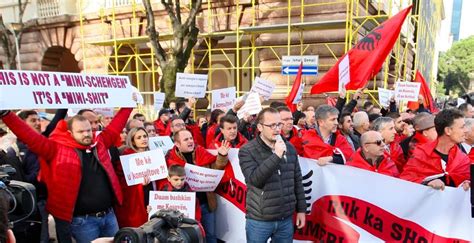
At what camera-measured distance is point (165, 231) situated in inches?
70.6

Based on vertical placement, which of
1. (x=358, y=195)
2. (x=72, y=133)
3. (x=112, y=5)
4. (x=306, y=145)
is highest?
(x=112, y=5)

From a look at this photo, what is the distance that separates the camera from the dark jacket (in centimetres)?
295

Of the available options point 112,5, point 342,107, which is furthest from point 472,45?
point 342,107

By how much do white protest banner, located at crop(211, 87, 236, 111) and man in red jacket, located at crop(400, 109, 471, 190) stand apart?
3.62 meters

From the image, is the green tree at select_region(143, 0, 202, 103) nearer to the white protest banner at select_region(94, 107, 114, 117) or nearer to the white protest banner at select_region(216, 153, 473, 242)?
the white protest banner at select_region(94, 107, 114, 117)

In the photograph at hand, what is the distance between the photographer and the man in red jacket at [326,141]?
3.83 m

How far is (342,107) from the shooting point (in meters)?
4.86

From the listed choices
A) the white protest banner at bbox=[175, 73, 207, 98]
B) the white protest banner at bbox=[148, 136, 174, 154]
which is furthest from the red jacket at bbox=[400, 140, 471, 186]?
the white protest banner at bbox=[175, 73, 207, 98]

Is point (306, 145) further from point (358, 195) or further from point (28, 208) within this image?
point (28, 208)

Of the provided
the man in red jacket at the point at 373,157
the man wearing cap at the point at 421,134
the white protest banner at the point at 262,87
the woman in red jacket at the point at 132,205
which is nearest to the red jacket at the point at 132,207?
the woman in red jacket at the point at 132,205

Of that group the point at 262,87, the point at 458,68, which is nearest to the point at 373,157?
the point at 262,87

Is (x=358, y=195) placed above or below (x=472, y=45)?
below

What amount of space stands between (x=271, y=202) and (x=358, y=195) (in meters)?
0.86

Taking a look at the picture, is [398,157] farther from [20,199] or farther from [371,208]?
[20,199]
